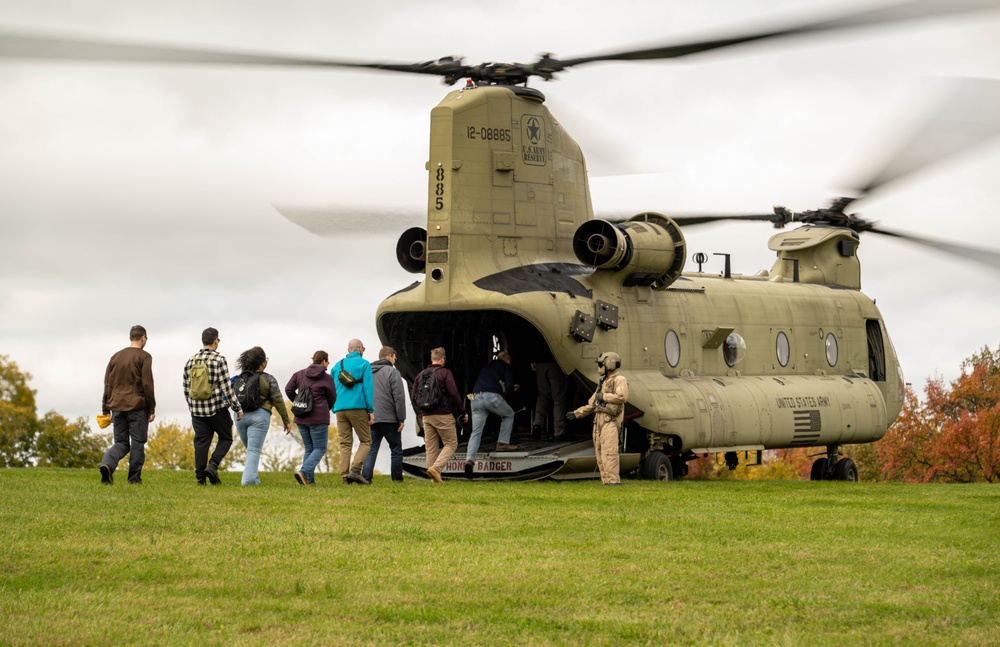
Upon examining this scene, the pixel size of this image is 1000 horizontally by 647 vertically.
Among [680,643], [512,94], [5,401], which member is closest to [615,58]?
[512,94]

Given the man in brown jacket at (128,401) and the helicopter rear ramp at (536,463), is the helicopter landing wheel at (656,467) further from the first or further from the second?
the man in brown jacket at (128,401)

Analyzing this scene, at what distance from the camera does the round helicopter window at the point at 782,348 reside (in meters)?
25.2

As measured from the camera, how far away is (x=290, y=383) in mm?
18609

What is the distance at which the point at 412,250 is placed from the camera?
853 inches

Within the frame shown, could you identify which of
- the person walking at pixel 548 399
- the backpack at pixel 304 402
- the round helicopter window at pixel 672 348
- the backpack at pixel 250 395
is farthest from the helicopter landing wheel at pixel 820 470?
the backpack at pixel 250 395

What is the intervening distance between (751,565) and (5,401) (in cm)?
5383

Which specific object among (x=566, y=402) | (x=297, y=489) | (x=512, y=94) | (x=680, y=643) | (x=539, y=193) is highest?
(x=512, y=94)

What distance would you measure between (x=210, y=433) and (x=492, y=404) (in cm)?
443

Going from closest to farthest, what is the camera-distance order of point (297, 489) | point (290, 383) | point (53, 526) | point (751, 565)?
point (751, 565) → point (53, 526) → point (297, 489) → point (290, 383)

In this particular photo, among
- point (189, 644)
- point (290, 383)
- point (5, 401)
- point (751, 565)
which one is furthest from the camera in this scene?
point (5, 401)

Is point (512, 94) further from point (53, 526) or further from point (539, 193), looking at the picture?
point (53, 526)

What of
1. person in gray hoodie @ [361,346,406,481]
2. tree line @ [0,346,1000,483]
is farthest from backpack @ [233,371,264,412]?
tree line @ [0,346,1000,483]

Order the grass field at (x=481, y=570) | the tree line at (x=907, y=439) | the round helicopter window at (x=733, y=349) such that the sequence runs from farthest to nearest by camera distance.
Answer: the tree line at (x=907, y=439)
the round helicopter window at (x=733, y=349)
the grass field at (x=481, y=570)

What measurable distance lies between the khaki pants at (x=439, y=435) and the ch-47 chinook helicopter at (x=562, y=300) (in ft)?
3.88
